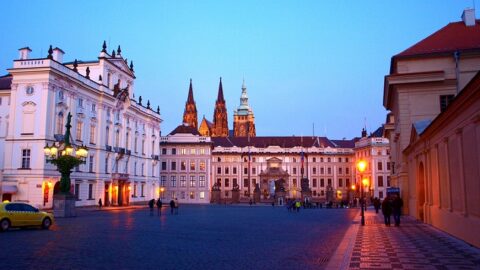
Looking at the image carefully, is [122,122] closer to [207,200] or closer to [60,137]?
[60,137]

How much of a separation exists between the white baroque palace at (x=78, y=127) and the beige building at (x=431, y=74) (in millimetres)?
34591

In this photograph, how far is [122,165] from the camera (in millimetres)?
67312

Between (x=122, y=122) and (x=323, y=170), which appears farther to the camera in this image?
(x=323, y=170)

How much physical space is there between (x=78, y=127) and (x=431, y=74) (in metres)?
39.8

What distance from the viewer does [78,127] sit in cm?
5547

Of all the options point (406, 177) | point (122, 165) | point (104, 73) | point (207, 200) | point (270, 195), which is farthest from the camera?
point (270, 195)

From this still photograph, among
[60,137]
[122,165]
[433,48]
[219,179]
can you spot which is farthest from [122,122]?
[219,179]

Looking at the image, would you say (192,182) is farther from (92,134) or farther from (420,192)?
(420,192)

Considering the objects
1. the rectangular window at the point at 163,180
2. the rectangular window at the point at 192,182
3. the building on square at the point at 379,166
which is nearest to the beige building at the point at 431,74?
the building on square at the point at 379,166

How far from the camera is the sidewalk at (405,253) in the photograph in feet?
39.2

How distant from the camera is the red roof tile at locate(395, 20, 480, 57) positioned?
34.2 meters

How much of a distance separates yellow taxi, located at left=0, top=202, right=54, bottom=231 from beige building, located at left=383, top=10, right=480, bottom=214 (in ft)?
79.4

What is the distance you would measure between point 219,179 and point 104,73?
60.2 metres

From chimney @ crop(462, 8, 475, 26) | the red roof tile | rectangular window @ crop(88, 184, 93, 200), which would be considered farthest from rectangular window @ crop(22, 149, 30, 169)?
chimney @ crop(462, 8, 475, 26)
